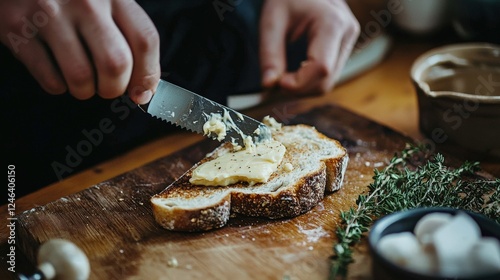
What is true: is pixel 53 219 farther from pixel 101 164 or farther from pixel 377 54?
pixel 377 54

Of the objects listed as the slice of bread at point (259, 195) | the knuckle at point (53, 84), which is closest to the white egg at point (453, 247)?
the slice of bread at point (259, 195)

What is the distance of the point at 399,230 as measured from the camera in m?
2.10

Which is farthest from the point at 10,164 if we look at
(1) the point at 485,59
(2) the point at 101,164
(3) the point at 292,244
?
(1) the point at 485,59

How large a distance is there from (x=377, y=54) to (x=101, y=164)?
214 centimetres

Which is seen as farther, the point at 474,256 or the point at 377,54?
the point at 377,54

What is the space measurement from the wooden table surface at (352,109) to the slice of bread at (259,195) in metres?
0.58

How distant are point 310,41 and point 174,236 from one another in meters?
1.53

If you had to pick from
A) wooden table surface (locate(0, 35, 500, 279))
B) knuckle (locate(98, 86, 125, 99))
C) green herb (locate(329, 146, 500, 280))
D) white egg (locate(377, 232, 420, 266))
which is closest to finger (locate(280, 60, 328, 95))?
wooden table surface (locate(0, 35, 500, 279))

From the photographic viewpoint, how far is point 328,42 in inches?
129

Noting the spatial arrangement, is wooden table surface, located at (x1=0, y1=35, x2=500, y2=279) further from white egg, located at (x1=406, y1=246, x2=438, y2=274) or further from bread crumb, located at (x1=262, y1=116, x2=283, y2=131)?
white egg, located at (x1=406, y1=246, x2=438, y2=274)

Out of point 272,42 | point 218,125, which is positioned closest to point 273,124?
point 218,125

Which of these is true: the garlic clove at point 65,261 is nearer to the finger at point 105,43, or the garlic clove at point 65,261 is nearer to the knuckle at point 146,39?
the finger at point 105,43

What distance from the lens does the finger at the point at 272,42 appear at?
3.30 metres

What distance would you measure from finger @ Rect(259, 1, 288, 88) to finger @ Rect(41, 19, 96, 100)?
1265 millimetres
